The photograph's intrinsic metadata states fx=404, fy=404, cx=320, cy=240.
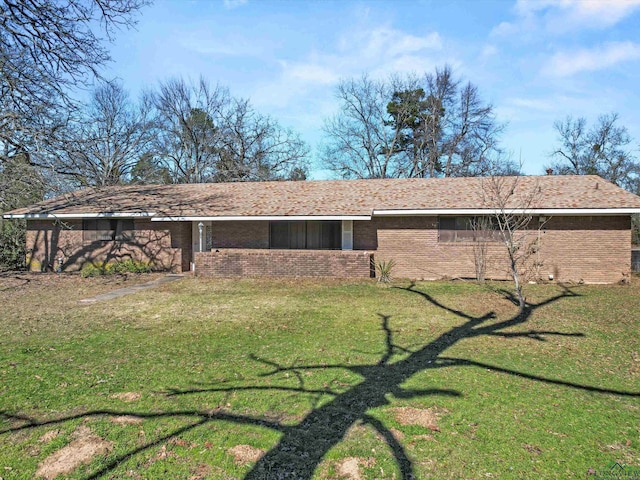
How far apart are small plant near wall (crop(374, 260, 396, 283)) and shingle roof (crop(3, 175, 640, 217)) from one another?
1.92 m

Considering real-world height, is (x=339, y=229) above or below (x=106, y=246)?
above

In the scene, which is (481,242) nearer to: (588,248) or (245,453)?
(588,248)

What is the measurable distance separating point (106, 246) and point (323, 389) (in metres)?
15.0

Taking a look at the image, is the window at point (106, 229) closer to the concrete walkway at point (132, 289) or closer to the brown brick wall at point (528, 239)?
the concrete walkway at point (132, 289)

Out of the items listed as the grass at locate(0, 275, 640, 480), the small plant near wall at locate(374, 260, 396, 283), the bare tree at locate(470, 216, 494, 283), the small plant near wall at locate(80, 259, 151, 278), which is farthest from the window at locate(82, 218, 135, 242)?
the bare tree at locate(470, 216, 494, 283)

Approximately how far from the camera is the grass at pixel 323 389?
3.28 meters

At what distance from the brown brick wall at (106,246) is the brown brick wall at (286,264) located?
2.03m

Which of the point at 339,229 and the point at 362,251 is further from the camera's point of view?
the point at 339,229

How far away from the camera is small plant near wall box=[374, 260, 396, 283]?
13781 mm

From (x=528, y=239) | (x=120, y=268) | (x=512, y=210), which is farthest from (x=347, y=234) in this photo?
(x=120, y=268)

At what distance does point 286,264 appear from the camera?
1457 cm

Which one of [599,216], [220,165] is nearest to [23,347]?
[599,216]

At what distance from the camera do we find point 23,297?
11.0 m

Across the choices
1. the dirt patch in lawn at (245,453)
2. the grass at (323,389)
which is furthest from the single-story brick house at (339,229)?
the dirt patch in lawn at (245,453)
